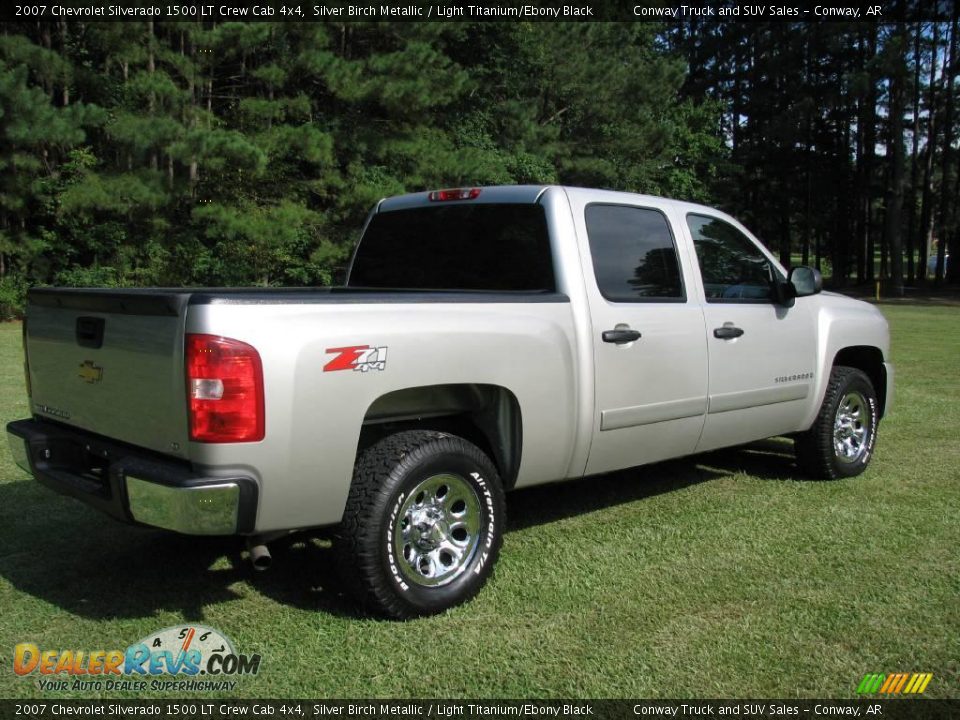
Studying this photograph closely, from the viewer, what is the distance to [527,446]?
425 cm

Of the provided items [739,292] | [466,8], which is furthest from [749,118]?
[739,292]

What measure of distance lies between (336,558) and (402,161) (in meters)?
22.1

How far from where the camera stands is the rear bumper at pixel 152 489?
325cm

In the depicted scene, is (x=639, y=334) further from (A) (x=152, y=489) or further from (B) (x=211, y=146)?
(B) (x=211, y=146)

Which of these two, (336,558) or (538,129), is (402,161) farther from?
(336,558)

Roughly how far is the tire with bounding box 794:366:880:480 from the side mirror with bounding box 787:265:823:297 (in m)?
0.86

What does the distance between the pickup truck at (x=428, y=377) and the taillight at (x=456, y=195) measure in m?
0.02

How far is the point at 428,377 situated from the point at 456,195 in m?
1.54

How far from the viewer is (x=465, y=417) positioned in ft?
14.4

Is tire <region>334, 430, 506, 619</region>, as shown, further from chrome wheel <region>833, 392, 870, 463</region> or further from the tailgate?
chrome wheel <region>833, 392, 870, 463</region>

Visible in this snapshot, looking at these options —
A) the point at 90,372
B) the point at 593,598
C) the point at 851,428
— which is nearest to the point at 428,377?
the point at 593,598

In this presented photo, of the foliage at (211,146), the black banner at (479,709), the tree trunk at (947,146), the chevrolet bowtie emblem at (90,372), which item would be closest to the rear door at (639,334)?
the black banner at (479,709)

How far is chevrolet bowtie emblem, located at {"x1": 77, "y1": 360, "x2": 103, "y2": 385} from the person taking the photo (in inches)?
148

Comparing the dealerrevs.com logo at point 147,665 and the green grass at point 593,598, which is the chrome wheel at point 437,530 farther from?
the dealerrevs.com logo at point 147,665
